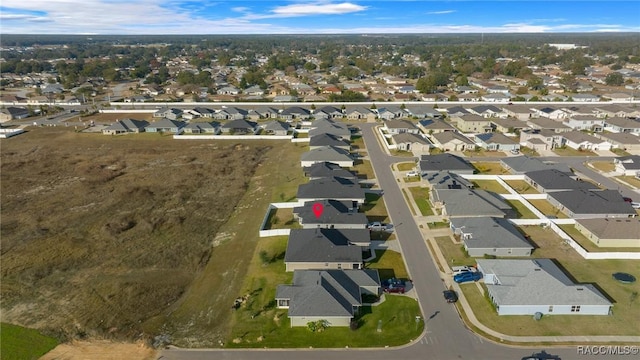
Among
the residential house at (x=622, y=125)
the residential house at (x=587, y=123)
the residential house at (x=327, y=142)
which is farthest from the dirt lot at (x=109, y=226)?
the residential house at (x=622, y=125)

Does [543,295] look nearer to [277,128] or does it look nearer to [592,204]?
[592,204]

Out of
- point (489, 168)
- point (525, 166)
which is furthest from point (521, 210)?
point (489, 168)

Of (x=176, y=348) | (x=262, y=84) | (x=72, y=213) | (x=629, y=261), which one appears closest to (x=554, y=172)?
(x=629, y=261)

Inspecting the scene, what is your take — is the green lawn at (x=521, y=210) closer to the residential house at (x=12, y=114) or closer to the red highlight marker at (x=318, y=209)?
the red highlight marker at (x=318, y=209)

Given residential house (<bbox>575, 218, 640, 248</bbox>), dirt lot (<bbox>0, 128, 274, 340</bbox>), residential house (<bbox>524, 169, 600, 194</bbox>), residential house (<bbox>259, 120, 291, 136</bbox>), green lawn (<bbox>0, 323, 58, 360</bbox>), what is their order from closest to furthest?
1. green lawn (<bbox>0, 323, 58, 360</bbox>)
2. dirt lot (<bbox>0, 128, 274, 340</bbox>)
3. residential house (<bbox>575, 218, 640, 248</bbox>)
4. residential house (<bbox>524, 169, 600, 194</bbox>)
5. residential house (<bbox>259, 120, 291, 136</bbox>)

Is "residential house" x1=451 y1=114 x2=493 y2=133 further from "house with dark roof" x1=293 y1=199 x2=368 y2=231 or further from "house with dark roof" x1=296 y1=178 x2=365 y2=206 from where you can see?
"house with dark roof" x1=293 y1=199 x2=368 y2=231

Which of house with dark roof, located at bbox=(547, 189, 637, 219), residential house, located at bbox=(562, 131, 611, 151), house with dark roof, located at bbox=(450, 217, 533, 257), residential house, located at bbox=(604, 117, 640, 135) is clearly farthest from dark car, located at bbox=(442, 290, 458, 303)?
residential house, located at bbox=(604, 117, 640, 135)
